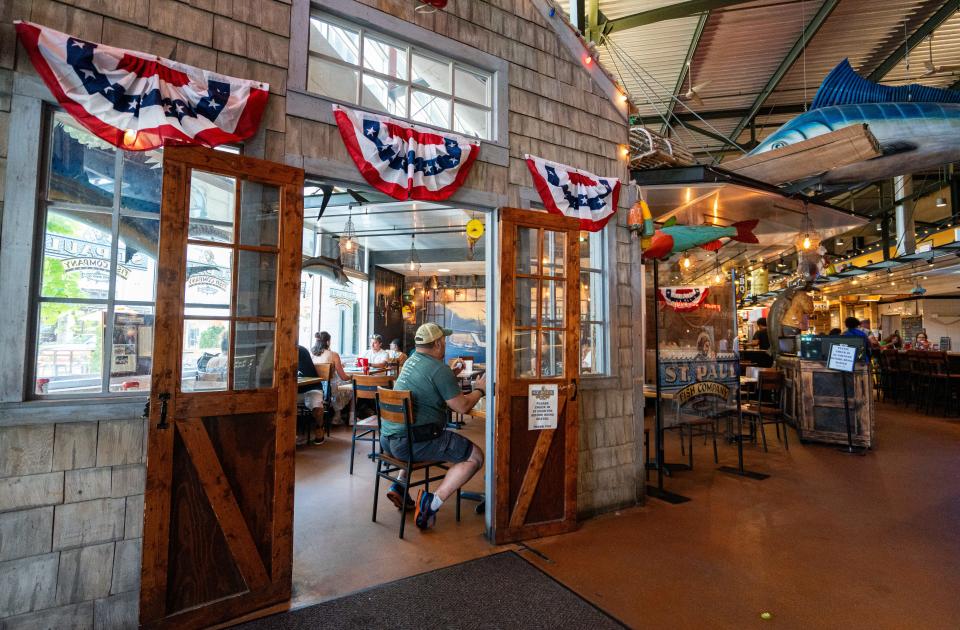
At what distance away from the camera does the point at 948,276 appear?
11883 millimetres

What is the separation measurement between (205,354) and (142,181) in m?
1.02

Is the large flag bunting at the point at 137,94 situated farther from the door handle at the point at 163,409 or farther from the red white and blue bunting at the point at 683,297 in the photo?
the red white and blue bunting at the point at 683,297

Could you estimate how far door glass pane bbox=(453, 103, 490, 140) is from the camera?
3.68 meters

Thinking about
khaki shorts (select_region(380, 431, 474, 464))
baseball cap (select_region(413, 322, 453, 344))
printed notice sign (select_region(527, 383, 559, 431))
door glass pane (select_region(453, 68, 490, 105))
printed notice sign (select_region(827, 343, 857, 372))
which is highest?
door glass pane (select_region(453, 68, 490, 105))

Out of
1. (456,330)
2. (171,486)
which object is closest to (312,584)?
(171,486)

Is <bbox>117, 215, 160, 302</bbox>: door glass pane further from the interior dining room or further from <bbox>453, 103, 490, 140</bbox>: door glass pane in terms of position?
<bbox>453, 103, 490, 140</bbox>: door glass pane

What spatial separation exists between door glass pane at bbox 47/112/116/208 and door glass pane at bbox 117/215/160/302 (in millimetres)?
160

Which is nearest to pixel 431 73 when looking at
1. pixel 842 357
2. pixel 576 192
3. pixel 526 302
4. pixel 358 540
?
pixel 576 192

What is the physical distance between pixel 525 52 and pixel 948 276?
14185 mm

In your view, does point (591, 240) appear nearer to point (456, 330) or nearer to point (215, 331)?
point (215, 331)

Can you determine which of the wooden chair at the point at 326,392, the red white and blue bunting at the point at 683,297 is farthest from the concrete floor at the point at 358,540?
the red white and blue bunting at the point at 683,297

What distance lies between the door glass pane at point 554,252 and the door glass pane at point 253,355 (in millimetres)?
2060

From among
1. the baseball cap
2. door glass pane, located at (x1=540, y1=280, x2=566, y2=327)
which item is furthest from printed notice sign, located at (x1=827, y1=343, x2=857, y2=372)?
the baseball cap

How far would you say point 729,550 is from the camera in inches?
129
